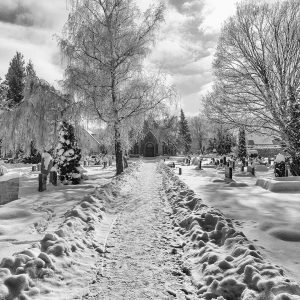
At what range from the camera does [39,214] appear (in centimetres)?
714

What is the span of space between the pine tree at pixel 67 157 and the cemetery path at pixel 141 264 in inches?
298

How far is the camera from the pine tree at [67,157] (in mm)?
14117

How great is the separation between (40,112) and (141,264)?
44.0ft

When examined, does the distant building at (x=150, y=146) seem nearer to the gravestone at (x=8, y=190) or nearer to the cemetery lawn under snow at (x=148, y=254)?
the gravestone at (x=8, y=190)

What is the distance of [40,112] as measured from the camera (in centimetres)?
1555

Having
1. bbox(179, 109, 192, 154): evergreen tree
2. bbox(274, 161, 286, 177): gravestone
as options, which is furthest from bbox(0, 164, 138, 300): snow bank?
bbox(179, 109, 192, 154): evergreen tree

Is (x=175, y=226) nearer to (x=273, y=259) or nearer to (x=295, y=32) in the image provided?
(x=273, y=259)

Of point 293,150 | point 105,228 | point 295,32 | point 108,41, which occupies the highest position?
point 295,32

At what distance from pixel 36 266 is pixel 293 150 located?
1622 cm

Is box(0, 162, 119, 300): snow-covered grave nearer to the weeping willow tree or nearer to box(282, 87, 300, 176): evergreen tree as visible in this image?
the weeping willow tree

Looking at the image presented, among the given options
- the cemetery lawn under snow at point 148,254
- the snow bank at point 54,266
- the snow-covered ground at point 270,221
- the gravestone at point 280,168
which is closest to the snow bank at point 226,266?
the cemetery lawn under snow at point 148,254

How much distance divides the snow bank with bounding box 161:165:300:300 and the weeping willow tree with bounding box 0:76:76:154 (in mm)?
11585

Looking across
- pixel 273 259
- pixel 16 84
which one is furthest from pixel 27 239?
pixel 16 84

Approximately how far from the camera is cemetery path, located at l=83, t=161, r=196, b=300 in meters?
3.39
